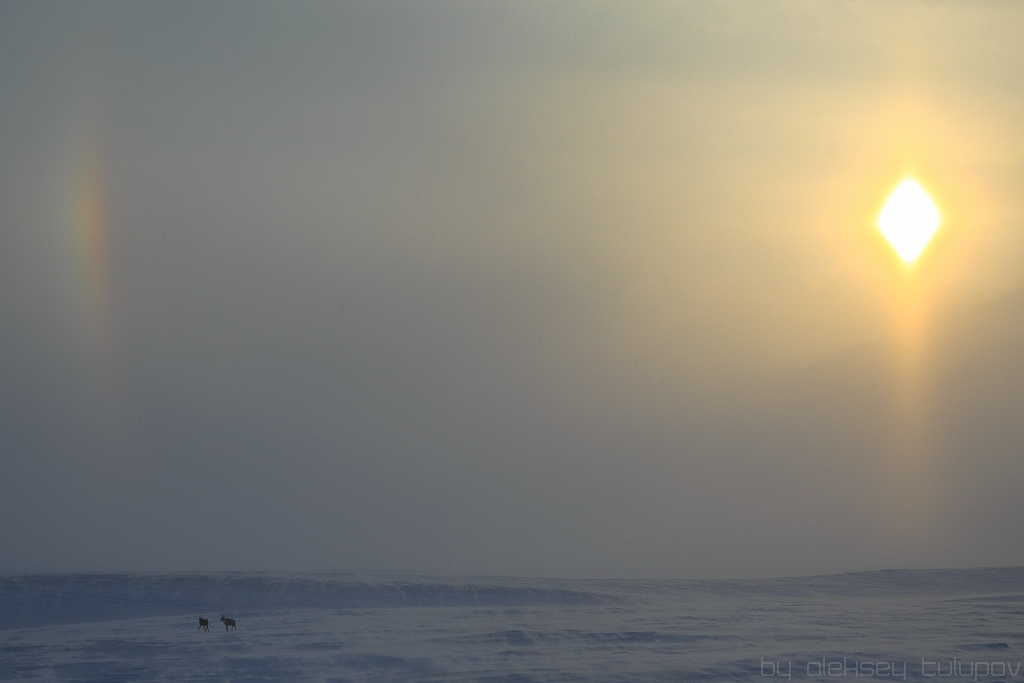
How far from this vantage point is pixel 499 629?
12648 millimetres

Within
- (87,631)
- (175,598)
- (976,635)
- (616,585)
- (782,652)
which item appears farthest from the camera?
(616,585)

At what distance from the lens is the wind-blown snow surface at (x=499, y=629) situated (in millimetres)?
9711

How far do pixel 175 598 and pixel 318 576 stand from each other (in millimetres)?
4429

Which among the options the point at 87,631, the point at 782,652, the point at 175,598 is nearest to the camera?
the point at 782,652

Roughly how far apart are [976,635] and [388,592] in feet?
40.4

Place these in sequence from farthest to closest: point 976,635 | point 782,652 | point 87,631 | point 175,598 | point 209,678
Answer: point 175,598 < point 87,631 < point 976,635 < point 782,652 < point 209,678

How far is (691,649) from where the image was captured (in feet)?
35.7

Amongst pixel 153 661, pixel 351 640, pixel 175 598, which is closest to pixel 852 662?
pixel 351 640

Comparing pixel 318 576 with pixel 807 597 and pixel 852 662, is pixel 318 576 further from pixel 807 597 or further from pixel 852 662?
pixel 852 662

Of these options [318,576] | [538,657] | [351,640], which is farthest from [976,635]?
[318,576]

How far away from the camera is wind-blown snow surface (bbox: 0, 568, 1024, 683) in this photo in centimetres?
971

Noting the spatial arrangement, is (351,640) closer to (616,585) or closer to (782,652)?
(782,652)

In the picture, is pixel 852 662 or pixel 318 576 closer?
pixel 852 662

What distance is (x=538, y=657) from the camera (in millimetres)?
10438
